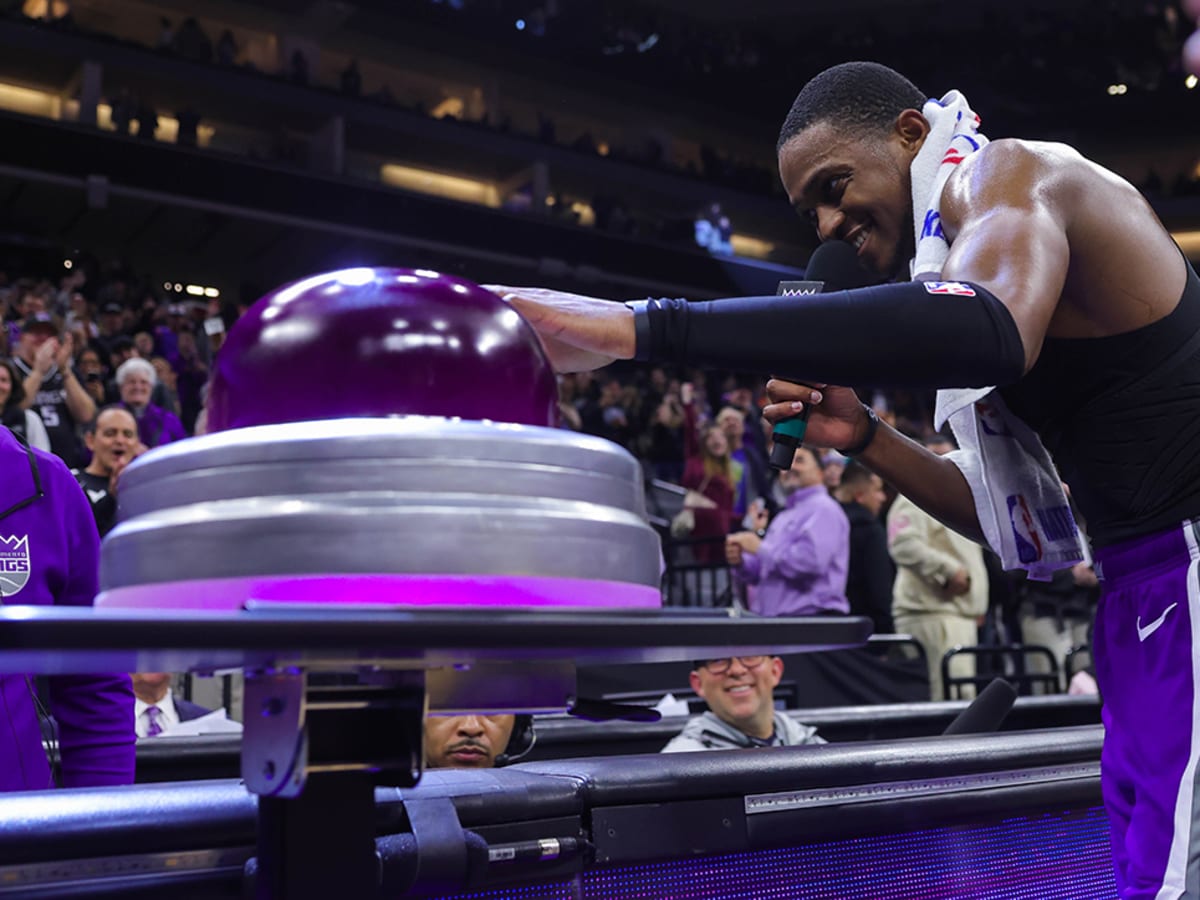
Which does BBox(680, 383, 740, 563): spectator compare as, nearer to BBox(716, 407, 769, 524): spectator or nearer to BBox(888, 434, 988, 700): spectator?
BBox(716, 407, 769, 524): spectator

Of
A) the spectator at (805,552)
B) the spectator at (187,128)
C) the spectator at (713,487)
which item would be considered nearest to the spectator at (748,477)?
the spectator at (713,487)

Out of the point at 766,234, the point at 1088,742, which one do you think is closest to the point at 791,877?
the point at 1088,742

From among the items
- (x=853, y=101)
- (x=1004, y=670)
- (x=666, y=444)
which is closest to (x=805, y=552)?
(x=1004, y=670)

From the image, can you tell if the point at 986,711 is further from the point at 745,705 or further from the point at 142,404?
the point at 142,404

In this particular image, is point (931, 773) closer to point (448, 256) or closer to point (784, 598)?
point (784, 598)

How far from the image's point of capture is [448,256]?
1596cm

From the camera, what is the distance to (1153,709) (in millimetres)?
1358

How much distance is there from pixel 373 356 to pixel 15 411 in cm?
477

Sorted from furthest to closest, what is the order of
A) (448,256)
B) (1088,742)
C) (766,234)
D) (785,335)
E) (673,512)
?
(766,234), (448,256), (673,512), (1088,742), (785,335)

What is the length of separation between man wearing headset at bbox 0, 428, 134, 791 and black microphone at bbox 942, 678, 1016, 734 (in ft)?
4.28

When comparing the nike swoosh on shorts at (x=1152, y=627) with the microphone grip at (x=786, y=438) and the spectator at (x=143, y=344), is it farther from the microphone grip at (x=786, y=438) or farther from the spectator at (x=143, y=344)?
the spectator at (x=143, y=344)

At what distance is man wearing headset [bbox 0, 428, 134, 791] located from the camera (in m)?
1.76

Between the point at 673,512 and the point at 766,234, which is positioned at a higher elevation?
the point at 766,234

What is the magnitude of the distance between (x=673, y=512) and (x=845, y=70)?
8.05m
